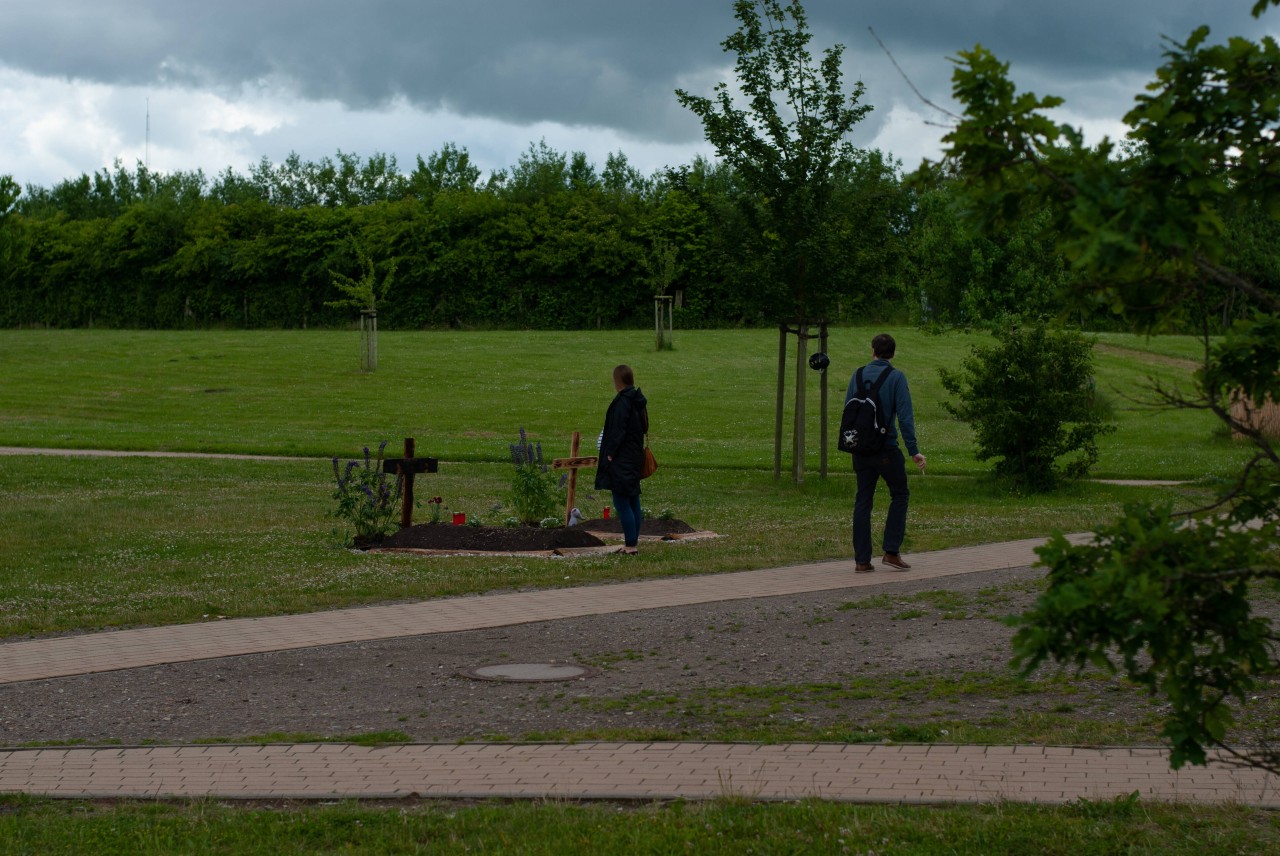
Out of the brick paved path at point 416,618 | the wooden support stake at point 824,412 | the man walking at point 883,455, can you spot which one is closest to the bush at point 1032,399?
the wooden support stake at point 824,412

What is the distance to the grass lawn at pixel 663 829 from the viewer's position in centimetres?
446

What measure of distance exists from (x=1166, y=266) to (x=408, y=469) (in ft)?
34.3

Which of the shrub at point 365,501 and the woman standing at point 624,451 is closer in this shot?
the woman standing at point 624,451

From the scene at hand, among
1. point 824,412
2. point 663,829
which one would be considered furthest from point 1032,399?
point 663,829

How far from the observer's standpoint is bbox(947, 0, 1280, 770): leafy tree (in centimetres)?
298

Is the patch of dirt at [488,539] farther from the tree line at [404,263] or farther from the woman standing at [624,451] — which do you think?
the tree line at [404,263]

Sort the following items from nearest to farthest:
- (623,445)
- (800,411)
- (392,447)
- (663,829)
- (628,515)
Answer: (663,829), (623,445), (628,515), (800,411), (392,447)

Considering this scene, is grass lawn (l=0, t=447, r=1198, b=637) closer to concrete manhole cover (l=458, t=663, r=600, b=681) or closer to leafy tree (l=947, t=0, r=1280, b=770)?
concrete manhole cover (l=458, t=663, r=600, b=681)

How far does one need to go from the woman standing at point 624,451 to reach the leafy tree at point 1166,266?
326 inches

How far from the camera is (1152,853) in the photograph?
4.34 m

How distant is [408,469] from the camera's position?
13.3 metres

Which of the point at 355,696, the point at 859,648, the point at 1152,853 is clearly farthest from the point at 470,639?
the point at 1152,853

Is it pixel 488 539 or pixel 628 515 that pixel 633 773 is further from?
pixel 488 539

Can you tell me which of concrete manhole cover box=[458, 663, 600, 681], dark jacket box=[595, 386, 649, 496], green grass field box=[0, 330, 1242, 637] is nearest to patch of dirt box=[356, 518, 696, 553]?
green grass field box=[0, 330, 1242, 637]
